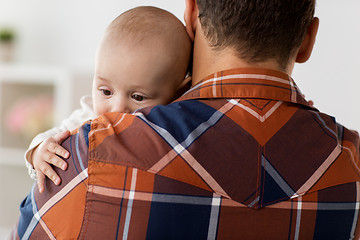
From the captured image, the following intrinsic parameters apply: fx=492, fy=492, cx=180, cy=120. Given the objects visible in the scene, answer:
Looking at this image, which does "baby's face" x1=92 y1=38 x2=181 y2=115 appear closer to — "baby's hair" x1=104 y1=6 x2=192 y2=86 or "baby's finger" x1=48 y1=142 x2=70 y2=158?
"baby's hair" x1=104 y1=6 x2=192 y2=86

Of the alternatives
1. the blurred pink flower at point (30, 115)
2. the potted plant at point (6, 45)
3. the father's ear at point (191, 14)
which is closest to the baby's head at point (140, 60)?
the father's ear at point (191, 14)

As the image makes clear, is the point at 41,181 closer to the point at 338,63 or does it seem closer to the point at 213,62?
the point at 213,62

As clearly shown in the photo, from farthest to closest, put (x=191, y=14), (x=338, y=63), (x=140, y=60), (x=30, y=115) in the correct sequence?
(x=30, y=115), (x=338, y=63), (x=140, y=60), (x=191, y=14)

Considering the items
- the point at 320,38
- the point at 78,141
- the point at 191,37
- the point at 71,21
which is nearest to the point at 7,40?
the point at 71,21

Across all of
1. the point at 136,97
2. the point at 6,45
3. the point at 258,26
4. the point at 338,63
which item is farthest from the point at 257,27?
the point at 6,45

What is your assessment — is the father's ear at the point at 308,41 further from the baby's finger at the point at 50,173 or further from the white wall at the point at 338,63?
the white wall at the point at 338,63

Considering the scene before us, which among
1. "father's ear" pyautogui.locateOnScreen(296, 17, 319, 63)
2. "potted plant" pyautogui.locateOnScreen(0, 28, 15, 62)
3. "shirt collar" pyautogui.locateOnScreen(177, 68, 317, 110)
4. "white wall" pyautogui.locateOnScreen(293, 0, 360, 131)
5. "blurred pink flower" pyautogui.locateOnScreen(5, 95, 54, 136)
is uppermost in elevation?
"father's ear" pyautogui.locateOnScreen(296, 17, 319, 63)

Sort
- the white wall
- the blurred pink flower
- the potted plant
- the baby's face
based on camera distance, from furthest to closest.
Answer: the potted plant → the blurred pink flower → the white wall → the baby's face

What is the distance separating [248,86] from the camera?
3.08 feet

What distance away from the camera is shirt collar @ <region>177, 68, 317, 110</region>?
935mm

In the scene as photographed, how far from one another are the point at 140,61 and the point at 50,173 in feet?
1.46

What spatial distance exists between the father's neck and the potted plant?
9.12 ft

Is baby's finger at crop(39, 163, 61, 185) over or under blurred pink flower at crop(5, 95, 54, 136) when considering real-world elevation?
over

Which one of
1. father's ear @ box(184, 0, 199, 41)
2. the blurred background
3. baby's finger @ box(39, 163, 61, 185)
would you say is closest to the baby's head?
father's ear @ box(184, 0, 199, 41)
